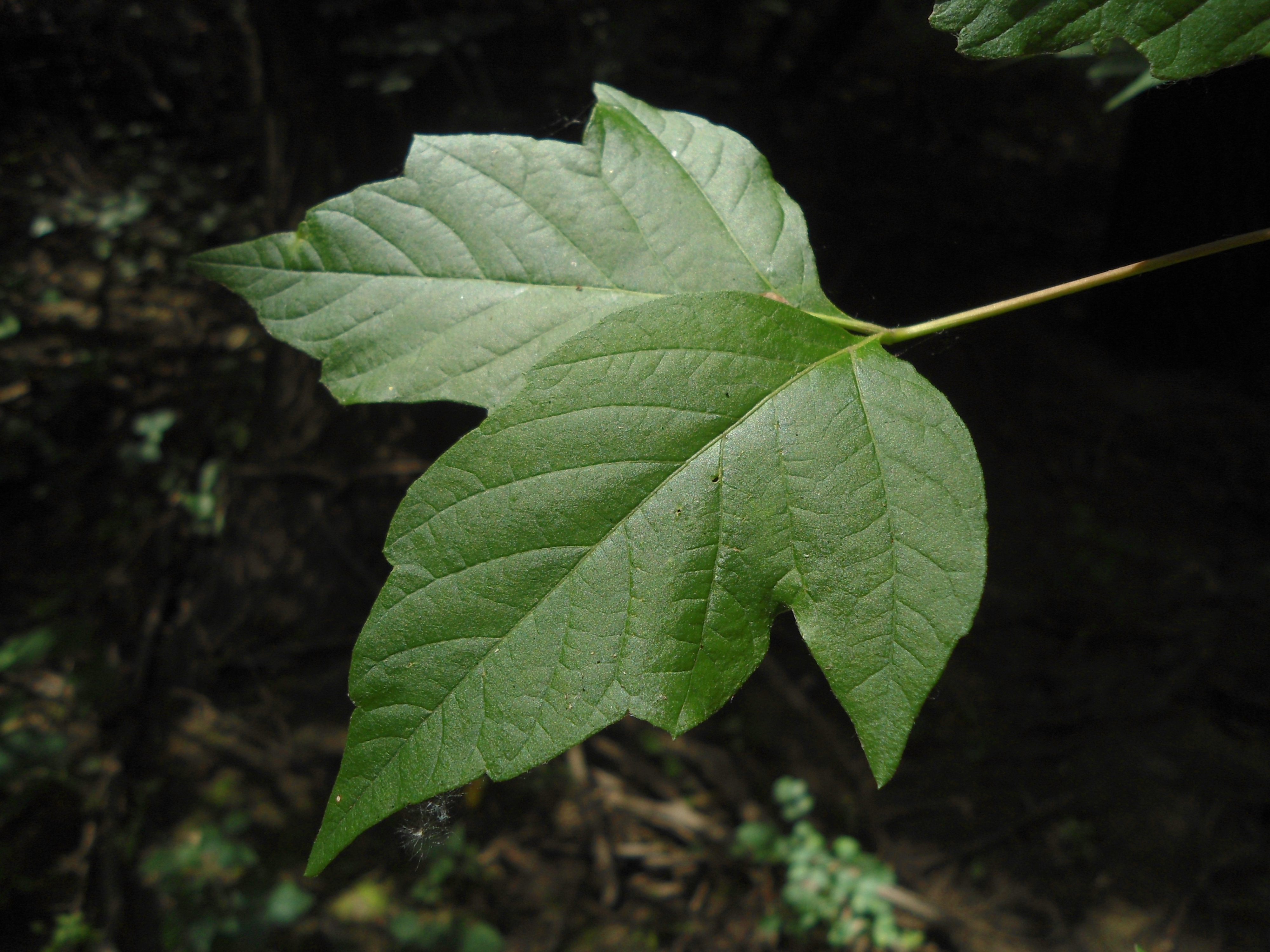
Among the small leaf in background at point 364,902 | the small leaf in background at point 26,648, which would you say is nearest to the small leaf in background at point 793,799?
the small leaf in background at point 364,902

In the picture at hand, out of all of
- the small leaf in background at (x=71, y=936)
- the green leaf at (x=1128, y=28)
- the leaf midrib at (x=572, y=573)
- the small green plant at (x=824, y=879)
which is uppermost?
the green leaf at (x=1128, y=28)

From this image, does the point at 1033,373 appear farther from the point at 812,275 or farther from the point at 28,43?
the point at 28,43

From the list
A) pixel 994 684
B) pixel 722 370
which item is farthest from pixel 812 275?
pixel 994 684

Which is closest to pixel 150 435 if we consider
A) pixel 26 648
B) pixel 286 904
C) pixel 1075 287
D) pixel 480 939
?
pixel 26 648

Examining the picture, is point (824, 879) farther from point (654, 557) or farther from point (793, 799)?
point (654, 557)

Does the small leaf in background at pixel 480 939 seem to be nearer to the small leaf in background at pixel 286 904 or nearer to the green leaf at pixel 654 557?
the small leaf in background at pixel 286 904
